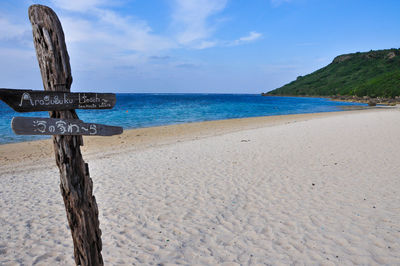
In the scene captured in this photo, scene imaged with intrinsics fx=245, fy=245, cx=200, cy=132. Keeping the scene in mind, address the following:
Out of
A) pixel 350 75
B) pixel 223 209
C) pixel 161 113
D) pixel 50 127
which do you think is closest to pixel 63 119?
pixel 50 127

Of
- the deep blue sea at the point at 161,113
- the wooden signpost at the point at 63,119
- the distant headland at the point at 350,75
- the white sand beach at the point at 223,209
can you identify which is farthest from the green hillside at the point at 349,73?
the wooden signpost at the point at 63,119

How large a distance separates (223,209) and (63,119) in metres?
4.09

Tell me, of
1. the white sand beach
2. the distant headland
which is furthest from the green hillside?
the white sand beach

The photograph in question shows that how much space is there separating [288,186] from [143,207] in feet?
13.1

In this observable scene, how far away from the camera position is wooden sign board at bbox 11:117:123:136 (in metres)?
2.47

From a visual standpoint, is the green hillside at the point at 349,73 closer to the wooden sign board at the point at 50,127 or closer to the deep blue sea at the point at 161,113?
the deep blue sea at the point at 161,113

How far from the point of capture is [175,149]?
1212 centimetres

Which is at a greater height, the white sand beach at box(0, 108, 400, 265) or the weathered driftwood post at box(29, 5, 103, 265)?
the weathered driftwood post at box(29, 5, 103, 265)

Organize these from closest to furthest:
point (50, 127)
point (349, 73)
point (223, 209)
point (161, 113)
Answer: point (50, 127), point (223, 209), point (161, 113), point (349, 73)

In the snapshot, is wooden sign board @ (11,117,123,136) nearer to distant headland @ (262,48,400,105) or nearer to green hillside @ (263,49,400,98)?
distant headland @ (262,48,400,105)

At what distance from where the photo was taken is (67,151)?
2.85 m

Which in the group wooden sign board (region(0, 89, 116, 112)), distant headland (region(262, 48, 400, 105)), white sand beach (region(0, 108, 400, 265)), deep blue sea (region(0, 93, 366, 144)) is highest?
distant headland (region(262, 48, 400, 105))

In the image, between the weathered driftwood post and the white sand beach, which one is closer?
the weathered driftwood post

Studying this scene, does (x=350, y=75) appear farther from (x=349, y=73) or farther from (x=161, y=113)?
(x=161, y=113)
